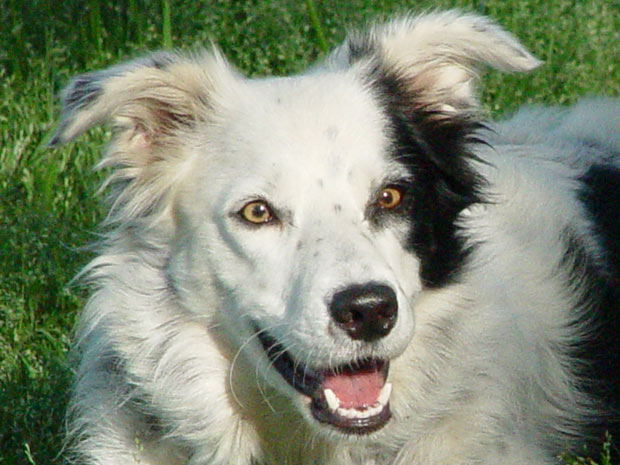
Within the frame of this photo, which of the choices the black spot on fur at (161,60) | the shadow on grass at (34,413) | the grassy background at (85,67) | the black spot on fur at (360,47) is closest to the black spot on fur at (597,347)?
the black spot on fur at (360,47)

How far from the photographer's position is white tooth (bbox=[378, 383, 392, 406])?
3782 millimetres

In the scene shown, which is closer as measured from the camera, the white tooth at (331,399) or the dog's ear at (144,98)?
the white tooth at (331,399)

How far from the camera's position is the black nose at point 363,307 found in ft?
11.6

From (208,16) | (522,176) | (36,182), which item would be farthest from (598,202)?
(208,16)

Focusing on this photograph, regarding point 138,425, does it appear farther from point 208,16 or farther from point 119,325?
point 208,16

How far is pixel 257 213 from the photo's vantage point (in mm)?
3869

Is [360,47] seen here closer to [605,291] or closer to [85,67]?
[605,291]

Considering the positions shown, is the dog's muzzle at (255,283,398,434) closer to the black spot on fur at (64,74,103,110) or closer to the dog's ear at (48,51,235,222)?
the dog's ear at (48,51,235,222)

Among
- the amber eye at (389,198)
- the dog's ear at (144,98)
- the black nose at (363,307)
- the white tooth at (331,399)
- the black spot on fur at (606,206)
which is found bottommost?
the white tooth at (331,399)

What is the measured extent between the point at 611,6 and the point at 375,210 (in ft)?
16.0

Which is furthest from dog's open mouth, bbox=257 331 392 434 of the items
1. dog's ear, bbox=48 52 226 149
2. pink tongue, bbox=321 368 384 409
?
dog's ear, bbox=48 52 226 149

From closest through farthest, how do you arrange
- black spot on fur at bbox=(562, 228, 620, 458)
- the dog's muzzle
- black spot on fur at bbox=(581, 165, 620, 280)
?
1. the dog's muzzle
2. black spot on fur at bbox=(562, 228, 620, 458)
3. black spot on fur at bbox=(581, 165, 620, 280)

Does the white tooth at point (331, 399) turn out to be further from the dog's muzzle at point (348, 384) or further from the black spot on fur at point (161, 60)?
the black spot on fur at point (161, 60)

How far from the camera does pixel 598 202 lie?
472cm
